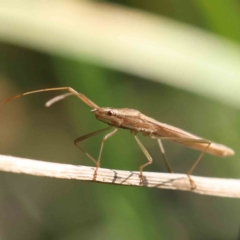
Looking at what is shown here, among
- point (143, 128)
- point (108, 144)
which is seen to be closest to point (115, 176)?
point (143, 128)

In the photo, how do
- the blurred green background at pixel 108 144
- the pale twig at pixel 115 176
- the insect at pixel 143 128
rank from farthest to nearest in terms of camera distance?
the blurred green background at pixel 108 144 < the insect at pixel 143 128 < the pale twig at pixel 115 176

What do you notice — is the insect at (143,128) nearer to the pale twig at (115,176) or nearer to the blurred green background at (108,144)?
the pale twig at (115,176)

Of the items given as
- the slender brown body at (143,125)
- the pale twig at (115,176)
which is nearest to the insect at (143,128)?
the slender brown body at (143,125)

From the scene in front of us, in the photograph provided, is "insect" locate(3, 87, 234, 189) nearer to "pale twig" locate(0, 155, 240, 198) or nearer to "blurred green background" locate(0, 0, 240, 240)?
"pale twig" locate(0, 155, 240, 198)

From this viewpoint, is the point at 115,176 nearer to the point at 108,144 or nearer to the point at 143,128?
the point at 143,128

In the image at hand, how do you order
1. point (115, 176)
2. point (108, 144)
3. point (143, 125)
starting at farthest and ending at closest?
point (108, 144) → point (143, 125) → point (115, 176)
